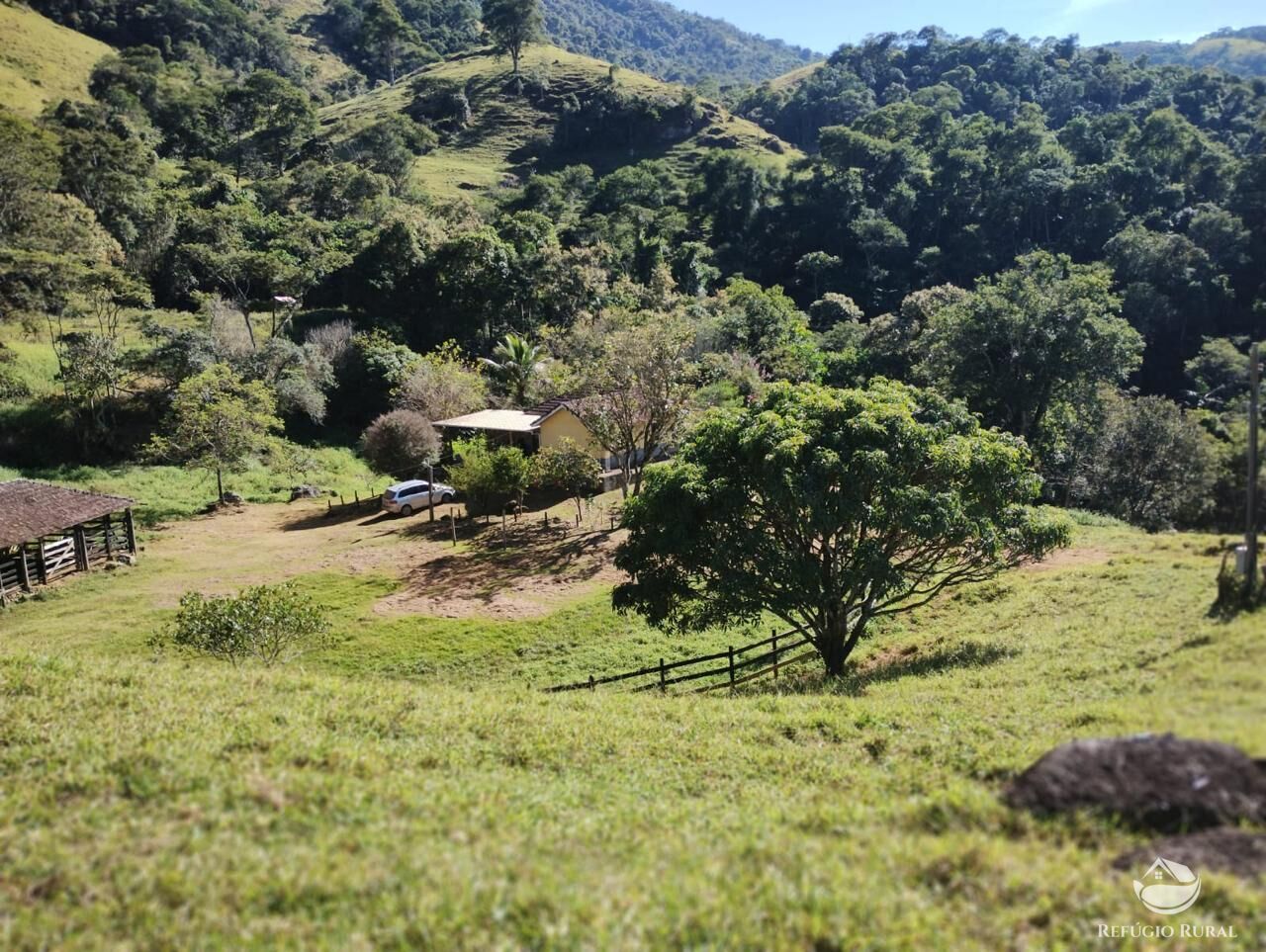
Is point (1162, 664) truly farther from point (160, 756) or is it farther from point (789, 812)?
point (160, 756)

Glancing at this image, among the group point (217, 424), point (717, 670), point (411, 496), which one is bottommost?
point (717, 670)

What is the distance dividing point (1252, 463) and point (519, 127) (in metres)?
94.8

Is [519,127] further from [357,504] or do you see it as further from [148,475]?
[357,504]

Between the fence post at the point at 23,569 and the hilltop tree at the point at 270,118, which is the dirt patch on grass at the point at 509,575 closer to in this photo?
the fence post at the point at 23,569

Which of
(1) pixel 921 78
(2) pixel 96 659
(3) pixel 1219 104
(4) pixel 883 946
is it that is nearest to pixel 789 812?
(4) pixel 883 946

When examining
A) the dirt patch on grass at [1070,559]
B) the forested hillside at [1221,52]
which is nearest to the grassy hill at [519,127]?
the dirt patch on grass at [1070,559]

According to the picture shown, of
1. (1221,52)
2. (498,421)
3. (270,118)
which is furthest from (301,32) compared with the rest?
(1221,52)

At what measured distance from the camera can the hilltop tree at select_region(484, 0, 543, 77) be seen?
98.2 m

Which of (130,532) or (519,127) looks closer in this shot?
(130,532)

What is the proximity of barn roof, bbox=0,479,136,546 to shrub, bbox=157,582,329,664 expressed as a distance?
10.3m

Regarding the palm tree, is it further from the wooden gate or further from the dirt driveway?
the wooden gate

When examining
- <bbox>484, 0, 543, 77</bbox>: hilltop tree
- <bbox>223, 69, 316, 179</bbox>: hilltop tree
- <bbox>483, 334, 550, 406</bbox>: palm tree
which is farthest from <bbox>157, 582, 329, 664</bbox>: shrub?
<bbox>484, 0, 543, 77</bbox>: hilltop tree

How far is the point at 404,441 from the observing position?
33.4 m

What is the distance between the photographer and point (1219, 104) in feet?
273
